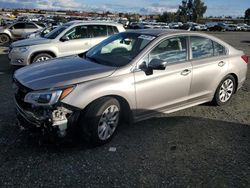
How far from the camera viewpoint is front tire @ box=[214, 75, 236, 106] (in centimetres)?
578

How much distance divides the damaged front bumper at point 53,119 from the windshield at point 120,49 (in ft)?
3.69

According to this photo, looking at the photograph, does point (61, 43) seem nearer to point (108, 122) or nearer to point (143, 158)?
point (108, 122)

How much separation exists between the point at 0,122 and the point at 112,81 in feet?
7.30

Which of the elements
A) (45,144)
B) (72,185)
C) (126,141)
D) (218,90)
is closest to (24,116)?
(45,144)

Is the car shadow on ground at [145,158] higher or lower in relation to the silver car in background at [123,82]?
lower

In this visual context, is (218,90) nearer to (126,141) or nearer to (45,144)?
(126,141)

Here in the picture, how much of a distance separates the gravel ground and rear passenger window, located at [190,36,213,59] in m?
1.23

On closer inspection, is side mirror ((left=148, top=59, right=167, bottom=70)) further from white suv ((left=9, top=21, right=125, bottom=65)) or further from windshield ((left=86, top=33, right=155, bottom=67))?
white suv ((left=9, top=21, right=125, bottom=65))

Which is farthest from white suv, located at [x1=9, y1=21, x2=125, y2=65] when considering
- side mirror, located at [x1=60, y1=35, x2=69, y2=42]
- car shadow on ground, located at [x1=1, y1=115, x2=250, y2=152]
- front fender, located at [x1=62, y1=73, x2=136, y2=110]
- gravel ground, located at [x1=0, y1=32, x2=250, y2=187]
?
front fender, located at [x1=62, y1=73, x2=136, y2=110]

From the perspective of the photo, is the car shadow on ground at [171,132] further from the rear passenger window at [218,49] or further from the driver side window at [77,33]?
the driver side window at [77,33]

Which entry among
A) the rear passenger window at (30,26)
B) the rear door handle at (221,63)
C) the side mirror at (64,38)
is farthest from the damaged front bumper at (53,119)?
the rear passenger window at (30,26)

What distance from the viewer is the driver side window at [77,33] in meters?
9.29

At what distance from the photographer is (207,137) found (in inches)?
181

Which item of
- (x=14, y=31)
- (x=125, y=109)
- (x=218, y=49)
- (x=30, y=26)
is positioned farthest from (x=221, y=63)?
(x=30, y=26)
